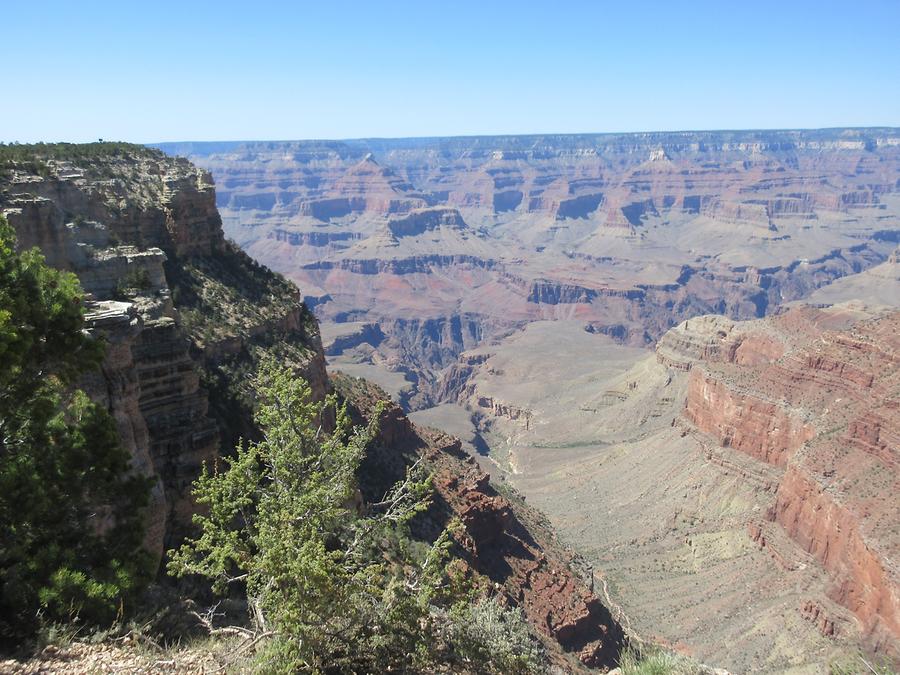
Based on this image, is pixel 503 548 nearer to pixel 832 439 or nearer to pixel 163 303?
pixel 163 303

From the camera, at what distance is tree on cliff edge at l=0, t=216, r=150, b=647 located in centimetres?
1279

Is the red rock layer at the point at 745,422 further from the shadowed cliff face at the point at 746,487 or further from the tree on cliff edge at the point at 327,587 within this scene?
the tree on cliff edge at the point at 327,587

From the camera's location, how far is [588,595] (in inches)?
1507

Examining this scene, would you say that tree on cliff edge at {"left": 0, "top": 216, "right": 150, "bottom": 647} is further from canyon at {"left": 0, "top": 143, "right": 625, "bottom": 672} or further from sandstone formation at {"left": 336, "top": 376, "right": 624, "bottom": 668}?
sandstone formation at {"left": 336, "top": 376, "right": 624, "bottom": 668}

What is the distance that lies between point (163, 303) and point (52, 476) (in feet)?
39.4

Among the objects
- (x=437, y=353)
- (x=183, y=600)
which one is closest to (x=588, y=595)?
(x=183, y=600)

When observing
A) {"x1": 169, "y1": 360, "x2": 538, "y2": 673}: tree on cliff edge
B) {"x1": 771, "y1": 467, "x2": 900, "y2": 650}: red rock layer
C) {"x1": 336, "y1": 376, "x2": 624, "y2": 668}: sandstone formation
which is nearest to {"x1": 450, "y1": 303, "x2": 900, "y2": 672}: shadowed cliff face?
{"x1": 771, "y1": 467, "x2": 900, "y2": 650}: red rock layer

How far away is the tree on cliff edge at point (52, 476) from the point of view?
504 inches

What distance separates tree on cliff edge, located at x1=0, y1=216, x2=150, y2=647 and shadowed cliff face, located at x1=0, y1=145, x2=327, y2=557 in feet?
6.97

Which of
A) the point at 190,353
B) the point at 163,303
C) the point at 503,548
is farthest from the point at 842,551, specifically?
the point at 163,303

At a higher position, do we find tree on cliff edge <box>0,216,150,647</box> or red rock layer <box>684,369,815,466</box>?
tree on cliff edge <box>0,216,150,647</box>

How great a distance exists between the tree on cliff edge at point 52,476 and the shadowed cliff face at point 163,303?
2.12 m

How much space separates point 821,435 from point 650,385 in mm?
39522

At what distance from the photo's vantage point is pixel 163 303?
2522 centimetres
